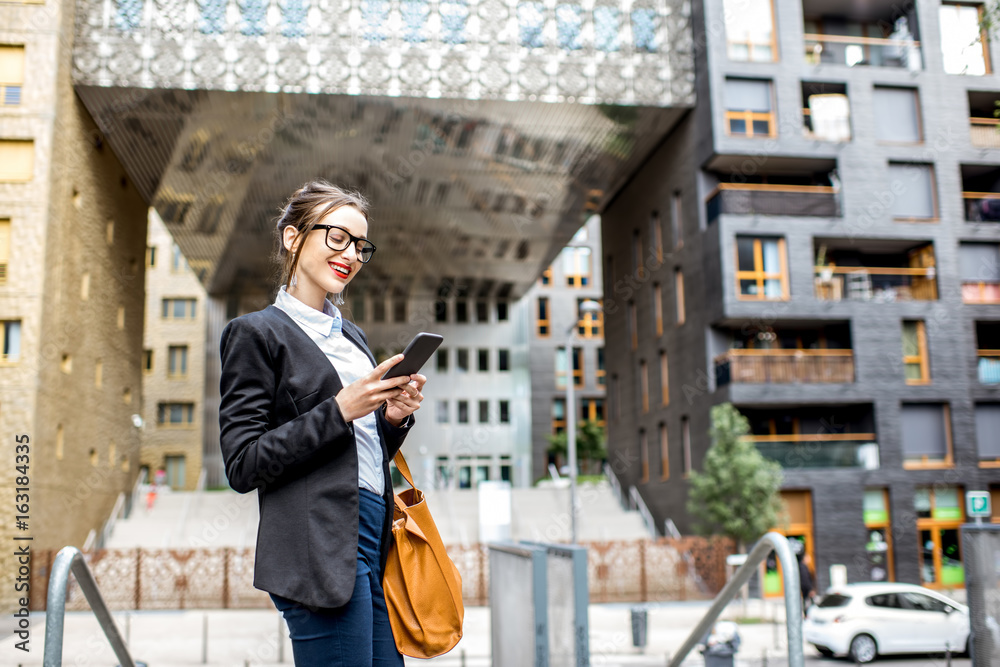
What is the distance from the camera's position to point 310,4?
26484 mm

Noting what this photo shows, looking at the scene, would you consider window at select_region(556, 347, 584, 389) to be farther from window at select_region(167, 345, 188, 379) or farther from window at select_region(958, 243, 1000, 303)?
window at select_region(958, 243, 1000, 303)

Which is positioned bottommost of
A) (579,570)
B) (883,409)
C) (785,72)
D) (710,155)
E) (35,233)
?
(579,570)

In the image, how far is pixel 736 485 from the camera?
80.6 feet

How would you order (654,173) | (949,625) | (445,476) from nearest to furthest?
1. (949,625)
2. (654,173)
3. (445,476)

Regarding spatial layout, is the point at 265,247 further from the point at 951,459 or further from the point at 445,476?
the point at 951,459

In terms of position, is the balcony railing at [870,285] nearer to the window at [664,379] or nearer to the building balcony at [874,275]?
the building balcony at [874,275]

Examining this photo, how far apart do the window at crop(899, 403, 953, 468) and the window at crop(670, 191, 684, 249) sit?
8620mm

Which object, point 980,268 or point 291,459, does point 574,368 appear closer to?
point 980,268

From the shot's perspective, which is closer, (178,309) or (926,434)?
(926,434)

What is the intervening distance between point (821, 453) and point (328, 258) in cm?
2736

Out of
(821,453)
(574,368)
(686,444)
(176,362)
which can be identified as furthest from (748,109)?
(176,362)

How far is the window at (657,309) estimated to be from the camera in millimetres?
33531

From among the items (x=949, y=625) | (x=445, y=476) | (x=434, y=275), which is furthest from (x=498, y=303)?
(x=949, y=625)

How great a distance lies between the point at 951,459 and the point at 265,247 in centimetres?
2796
